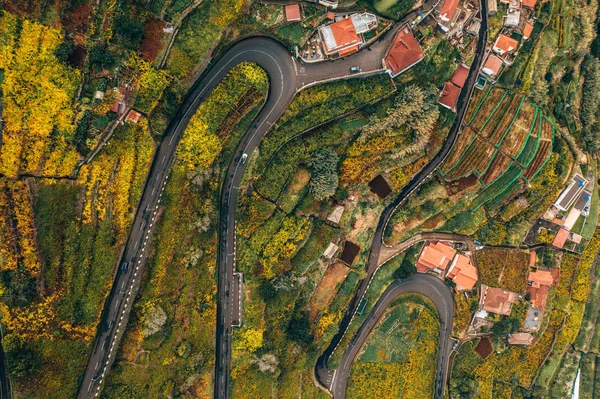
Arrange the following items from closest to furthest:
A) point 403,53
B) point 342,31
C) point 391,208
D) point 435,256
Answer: point 342,31
point 403,53
point 391,208
point 435,256

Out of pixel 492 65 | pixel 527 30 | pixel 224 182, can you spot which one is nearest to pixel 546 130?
pixel 492 65

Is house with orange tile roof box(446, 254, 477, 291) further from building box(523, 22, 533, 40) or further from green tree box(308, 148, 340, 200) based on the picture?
building box(523, 22, 533, 40)

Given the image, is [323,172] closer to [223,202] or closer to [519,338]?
[223,202]

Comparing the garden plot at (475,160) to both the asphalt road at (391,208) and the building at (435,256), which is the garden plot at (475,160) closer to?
the asphalt road at (391,208)

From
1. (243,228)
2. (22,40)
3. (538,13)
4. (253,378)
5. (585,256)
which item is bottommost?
(253,378)

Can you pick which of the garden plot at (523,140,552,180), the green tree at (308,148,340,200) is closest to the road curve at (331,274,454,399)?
the green tree at (308,148,340,200)

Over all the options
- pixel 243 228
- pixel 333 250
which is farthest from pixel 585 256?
pixel 243 228

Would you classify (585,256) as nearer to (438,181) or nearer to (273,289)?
(438,181)
